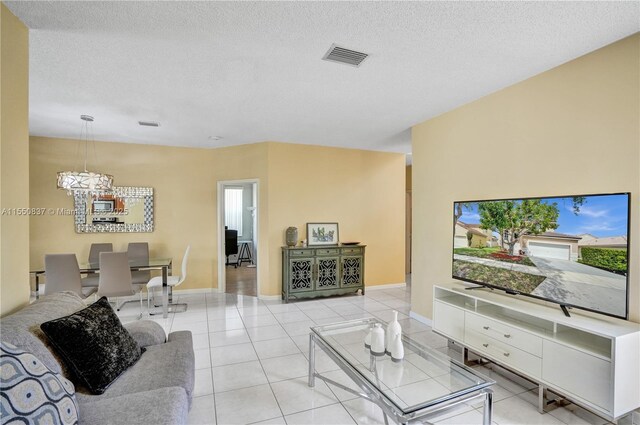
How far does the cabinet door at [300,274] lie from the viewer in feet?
16.4

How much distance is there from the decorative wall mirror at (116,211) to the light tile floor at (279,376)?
1420 millimetres

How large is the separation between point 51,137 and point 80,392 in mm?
4931

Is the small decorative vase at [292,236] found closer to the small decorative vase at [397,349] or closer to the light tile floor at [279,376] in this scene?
the light tile floor at [279,376]

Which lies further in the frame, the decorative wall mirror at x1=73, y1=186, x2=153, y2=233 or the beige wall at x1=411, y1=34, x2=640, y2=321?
the decorative wall mirror at x1=73, y1=186, x2=153, y2=233

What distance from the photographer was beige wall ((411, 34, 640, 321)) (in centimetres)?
212

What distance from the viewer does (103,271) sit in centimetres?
391

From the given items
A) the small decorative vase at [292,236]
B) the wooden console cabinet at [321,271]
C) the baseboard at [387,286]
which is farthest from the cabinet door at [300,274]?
the baseboard at [387,286]

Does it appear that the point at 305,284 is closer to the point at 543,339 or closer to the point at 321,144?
the point at 321,144

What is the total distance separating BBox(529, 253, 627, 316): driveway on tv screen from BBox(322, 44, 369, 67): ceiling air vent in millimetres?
2157

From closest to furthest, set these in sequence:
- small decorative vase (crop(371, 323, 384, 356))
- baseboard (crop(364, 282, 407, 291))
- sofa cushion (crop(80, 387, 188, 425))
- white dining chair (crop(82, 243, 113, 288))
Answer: sofa cushion (crop(80, 387, 188, 425))
small decorative vase (crop(371, 323, 384, 356))
white dining chair (crop(82, 243, 113, 288))
baseboard (crop(364, 282, 407, 291))

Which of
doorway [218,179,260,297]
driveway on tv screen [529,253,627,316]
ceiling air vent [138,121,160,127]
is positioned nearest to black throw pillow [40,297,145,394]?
ceiling air vent [138,121,160,127]

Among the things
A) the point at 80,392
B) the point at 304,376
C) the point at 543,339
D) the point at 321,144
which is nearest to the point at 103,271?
the point at 80,392

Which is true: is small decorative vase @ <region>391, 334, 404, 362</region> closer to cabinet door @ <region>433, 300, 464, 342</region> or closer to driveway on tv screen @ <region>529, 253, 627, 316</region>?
cabinet door @ <region>433, 300, 464, 342</region>

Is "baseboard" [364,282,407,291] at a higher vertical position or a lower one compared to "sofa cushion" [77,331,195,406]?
lower
